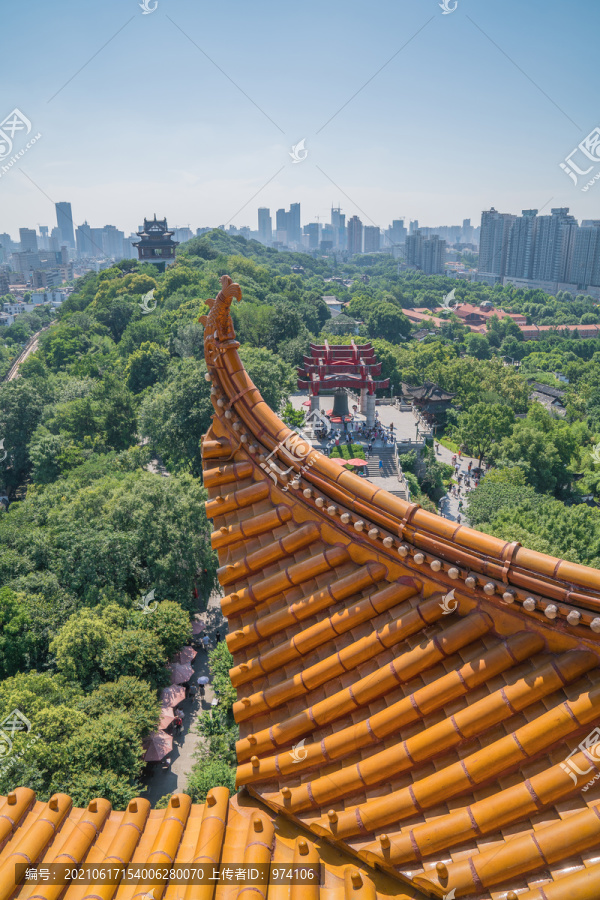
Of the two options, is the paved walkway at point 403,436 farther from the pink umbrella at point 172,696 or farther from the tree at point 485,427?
the pink umbrella at point 172,696

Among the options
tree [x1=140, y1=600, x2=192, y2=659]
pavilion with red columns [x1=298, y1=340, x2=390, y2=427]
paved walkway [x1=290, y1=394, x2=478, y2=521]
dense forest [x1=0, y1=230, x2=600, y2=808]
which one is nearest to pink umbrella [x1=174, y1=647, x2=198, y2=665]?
tree [x1=140, y1=600, x2=192, y2=659]

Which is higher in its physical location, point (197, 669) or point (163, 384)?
point (163, 384)

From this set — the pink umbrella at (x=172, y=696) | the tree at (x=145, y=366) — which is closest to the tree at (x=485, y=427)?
the tree at (x=145, y=366)

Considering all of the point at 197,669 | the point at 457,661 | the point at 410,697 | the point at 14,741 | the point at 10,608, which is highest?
the point at 457,661

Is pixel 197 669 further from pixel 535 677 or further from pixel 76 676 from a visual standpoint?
pixel 535 677

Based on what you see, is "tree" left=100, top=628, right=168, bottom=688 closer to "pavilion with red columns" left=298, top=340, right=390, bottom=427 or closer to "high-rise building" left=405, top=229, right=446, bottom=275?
"pavilion with red columns" left=298, top=340, right=390, bottom=427

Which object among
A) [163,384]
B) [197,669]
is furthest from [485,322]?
[197,669]
